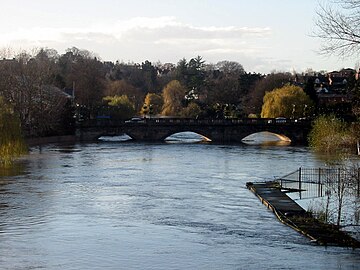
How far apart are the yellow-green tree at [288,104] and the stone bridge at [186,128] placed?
844cm

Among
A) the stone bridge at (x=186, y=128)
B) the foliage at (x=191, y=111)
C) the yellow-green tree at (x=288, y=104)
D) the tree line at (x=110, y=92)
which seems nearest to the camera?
the tree line at (x=110, y=92)

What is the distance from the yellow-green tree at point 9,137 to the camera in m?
50.3

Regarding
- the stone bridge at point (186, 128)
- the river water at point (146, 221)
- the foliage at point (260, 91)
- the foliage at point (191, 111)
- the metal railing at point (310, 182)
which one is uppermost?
the foliage at point (260, 91)

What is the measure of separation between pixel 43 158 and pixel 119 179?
15682mm

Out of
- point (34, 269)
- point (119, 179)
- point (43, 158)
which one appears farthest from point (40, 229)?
point (43, 158)

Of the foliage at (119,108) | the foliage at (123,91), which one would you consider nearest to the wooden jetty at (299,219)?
the foliage at (119,108)

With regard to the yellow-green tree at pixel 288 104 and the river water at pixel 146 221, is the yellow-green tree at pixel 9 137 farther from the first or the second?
the yellow-green tree at pixel 288 104

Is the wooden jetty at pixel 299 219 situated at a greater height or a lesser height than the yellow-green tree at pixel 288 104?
lesser

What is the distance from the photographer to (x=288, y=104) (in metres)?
100

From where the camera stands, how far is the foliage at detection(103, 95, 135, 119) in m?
111

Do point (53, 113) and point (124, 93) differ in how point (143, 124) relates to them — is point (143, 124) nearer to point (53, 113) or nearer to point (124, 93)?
point (53, 113)

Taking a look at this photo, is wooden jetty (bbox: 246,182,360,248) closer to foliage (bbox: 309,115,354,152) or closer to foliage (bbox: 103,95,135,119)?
foliage (bbox: 309,115,354,152)

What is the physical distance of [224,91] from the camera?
133000mm

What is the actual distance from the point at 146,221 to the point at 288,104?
7244 cm
